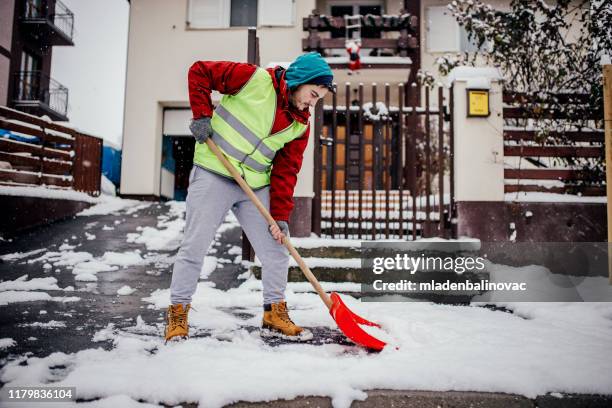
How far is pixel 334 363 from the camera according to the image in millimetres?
1929

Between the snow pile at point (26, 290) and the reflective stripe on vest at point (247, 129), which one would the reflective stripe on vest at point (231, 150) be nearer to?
the reflective stripe on vest at point (247, 129)

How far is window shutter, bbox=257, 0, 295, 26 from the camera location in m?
11.0

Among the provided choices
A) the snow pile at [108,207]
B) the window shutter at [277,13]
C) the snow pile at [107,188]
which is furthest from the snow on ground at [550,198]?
the snow pile at [107,188]

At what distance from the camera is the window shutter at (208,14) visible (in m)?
11.3

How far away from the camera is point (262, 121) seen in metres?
2.46

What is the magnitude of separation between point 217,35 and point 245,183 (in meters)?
9.80

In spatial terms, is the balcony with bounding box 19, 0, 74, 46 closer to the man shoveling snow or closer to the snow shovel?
the man shoveling snow

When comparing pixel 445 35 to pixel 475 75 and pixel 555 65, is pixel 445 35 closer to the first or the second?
pixel 555 65

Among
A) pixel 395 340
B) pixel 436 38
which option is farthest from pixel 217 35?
pixel 395 340

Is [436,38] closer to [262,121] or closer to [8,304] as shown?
[262,121]

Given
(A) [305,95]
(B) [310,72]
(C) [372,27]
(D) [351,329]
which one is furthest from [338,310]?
(C) [372,27]

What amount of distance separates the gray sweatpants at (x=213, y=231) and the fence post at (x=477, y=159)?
2.66m

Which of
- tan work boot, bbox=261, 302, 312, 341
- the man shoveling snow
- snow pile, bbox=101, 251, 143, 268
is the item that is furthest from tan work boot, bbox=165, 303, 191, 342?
snow pile, bbox=101, 251, 143, 268

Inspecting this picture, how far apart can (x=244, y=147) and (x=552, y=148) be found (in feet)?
12.9
